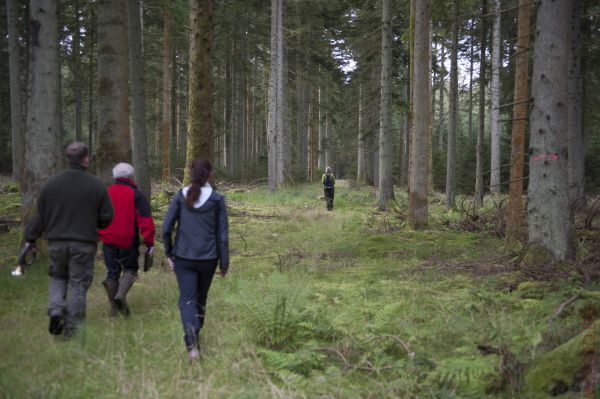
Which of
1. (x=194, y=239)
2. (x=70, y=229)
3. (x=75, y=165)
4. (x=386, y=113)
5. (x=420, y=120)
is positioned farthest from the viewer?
(x=386, y=113)

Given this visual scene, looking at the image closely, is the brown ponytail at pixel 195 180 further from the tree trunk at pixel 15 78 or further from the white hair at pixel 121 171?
the tree trunk at pixel 15 78

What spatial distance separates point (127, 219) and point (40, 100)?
3.47 m

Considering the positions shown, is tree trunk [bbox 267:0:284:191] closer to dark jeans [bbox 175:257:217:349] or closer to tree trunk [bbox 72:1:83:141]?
tree trunk [bbox 72:1:83:141]

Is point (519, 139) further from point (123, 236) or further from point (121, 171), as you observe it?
point (123, 236)

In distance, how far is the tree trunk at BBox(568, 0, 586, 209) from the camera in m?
9.95

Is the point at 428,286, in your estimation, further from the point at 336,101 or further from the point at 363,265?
the point at 336,101

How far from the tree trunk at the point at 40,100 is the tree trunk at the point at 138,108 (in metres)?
3.28

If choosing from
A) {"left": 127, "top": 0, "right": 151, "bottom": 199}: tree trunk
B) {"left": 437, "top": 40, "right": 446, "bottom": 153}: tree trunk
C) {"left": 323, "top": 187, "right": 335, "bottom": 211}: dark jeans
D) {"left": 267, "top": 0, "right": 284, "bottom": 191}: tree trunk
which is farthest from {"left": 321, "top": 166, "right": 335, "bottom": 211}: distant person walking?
{"left": 437, "top": 40, "right": 446, "bottom": 153}: tree trunk

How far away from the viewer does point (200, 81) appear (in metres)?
9.08

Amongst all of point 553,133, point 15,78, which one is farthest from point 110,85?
point 15,78

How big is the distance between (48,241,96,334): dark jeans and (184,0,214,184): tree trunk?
4.40 meters

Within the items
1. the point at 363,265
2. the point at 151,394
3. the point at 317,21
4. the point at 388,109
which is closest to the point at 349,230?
the point at 363,265

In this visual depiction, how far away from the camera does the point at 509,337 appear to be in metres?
4.33

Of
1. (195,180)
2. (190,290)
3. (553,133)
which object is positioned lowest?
(190,290)
